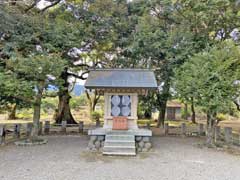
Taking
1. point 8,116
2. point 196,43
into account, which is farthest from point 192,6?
point 8,116

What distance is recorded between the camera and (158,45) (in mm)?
13320

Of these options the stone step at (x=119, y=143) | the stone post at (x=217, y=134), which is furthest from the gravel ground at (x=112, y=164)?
the stone post at (x=217, y=134)

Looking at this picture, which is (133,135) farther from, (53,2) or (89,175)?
(53,2)

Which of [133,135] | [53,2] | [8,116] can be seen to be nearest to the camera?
[133,135]

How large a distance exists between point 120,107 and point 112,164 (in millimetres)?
3814

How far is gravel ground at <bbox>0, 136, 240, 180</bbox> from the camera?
6.27 meters

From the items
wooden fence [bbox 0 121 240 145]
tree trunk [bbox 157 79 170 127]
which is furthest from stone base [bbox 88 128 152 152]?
tree trunk [bbox 157 79 170 127]

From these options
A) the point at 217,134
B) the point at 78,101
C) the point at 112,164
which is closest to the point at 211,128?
the point at 217,134

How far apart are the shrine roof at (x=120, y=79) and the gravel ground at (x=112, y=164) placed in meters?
2.83

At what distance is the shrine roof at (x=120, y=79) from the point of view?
10359 mm

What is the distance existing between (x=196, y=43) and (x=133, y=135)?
6785 millimetres

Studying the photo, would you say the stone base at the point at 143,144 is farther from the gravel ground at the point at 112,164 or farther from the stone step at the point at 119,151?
the stone step at the point at 119,151

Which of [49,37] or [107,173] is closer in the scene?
[107,173]

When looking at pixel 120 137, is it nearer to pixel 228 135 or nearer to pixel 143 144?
pixel 143 144
